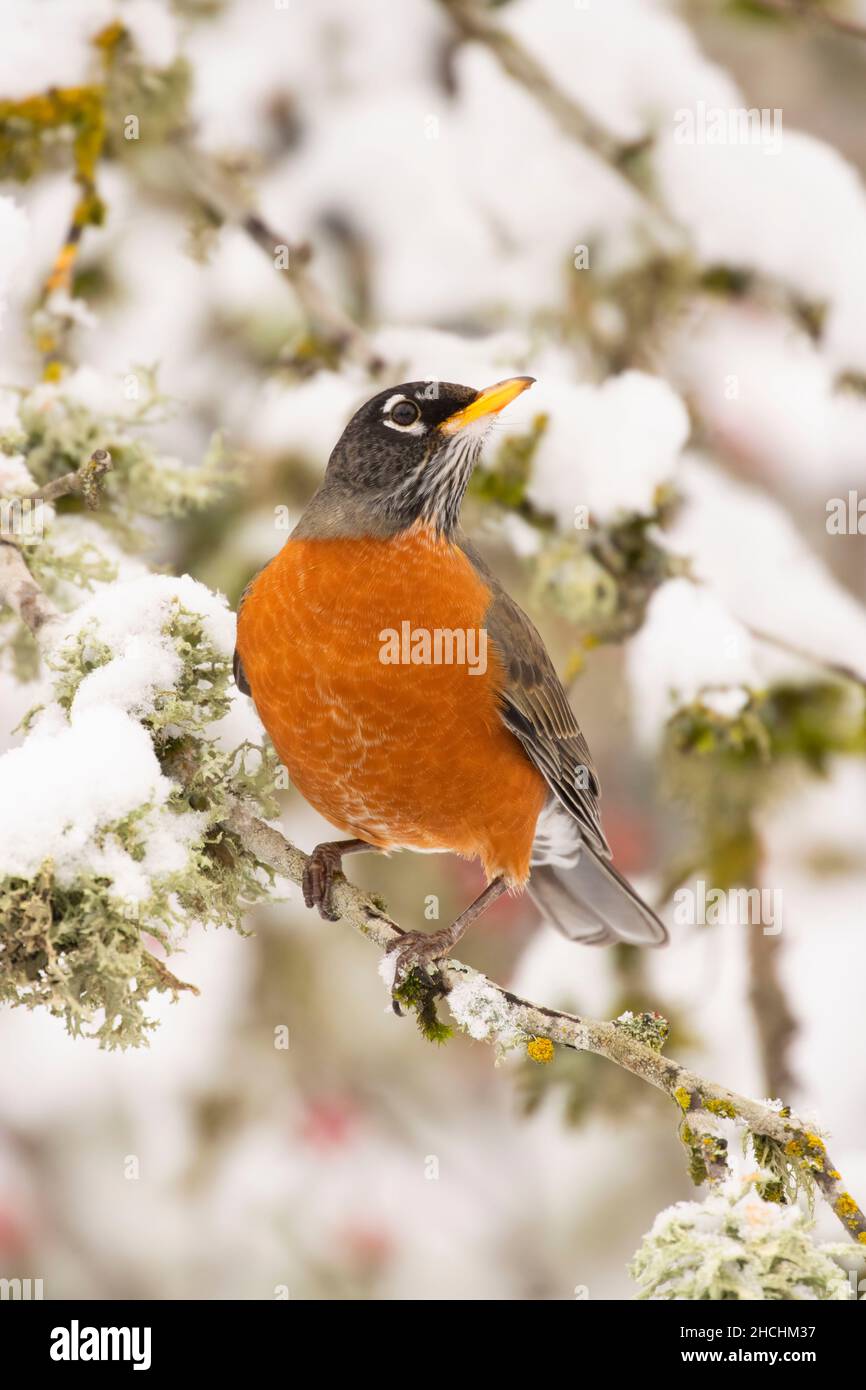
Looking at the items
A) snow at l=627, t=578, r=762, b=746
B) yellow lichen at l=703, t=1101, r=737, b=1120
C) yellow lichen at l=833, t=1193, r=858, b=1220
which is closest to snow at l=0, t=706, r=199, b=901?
yellow lichen at l=703, t=1101, r=737, b=1120

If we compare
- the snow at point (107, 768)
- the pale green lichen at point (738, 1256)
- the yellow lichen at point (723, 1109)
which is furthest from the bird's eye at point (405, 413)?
the pale green lichen at point (738, 1256)

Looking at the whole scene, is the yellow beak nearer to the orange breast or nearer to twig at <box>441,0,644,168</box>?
the orange breast

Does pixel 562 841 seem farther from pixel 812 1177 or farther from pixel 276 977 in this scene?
pixel 812 1177

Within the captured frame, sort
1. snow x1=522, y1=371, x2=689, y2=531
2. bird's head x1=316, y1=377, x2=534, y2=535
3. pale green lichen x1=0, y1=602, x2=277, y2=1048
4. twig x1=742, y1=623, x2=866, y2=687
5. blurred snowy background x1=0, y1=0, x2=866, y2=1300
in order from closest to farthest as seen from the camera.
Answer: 1. pale green lichen x1=0, y1=602, x2=277, y2=1048
2. bird's head x1=316, y1=377, x2=534, y2=535
3. twig x1=742, y1=623, x2=866, y2=687
4. snow x1=522, y1=371, x2=689, y2=531
5. blurred snowy background x1=0, y1=0, x2=866, y2=1300

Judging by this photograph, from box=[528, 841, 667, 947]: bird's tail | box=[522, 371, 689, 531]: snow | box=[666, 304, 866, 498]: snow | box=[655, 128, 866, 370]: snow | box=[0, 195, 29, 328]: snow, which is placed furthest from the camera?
box=[666, 304, 866, 498]: snow

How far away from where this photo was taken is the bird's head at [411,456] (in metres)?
3.28

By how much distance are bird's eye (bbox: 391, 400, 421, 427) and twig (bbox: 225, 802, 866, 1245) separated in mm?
1242

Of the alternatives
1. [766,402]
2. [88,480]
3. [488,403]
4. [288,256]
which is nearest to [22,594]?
[88,480]

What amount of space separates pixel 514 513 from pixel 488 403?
2.03ft

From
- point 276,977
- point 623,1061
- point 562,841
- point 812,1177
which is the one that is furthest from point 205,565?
point 812,1177

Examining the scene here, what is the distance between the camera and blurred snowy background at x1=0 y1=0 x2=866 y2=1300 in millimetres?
3693

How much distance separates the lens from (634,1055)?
7.19ft

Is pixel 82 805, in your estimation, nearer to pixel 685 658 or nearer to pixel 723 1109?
pixel 723 1109

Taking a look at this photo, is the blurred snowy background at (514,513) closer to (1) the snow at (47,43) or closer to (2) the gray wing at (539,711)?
(1) the snow at (47,43)
